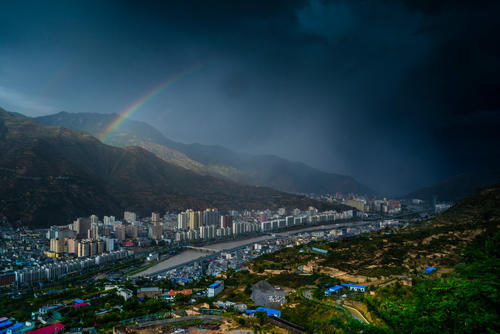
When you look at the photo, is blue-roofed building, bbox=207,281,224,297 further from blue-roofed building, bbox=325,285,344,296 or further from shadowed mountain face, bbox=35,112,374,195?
shadowed mountain face, bbox=35,112,374,195

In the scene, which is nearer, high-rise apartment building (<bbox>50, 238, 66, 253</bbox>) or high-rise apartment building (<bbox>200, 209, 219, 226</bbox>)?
high-rise apartment building (<bbox>50, 238, 66, 253</bbox>)

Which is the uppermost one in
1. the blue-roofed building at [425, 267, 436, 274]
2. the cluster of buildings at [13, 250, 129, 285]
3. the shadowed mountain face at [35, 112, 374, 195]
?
the shadowed mountain face at [35, 112, 374, 195]

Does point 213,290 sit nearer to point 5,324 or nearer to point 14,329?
point 14,329

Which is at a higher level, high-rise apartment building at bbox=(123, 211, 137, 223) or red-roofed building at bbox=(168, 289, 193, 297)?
high-rise apartment building at bbox=(123, 211, 137, 223)

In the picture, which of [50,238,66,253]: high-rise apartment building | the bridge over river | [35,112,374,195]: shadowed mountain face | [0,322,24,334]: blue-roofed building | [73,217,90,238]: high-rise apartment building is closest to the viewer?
[0,322,24,334]: blue-roofed building

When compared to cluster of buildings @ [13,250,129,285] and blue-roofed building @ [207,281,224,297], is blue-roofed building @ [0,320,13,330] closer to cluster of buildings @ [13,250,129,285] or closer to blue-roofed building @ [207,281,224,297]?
cluster of buildings @ [13,250,129,285]

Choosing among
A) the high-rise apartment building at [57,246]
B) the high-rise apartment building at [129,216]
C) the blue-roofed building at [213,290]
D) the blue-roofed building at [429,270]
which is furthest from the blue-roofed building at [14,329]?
the high-rise apartment building at [129,216]

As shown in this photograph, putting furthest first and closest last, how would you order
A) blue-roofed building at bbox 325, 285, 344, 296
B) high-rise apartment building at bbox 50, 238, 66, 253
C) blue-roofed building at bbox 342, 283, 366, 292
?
high-rise apartment building at bbox 50, 238, 66, 253, blue-roofed building at bbox 342, 283, 366, 292, blue-roofed building at bbox 325, 285, 344, 296

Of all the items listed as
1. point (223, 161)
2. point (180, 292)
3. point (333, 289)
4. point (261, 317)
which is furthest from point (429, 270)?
point (223, 161)

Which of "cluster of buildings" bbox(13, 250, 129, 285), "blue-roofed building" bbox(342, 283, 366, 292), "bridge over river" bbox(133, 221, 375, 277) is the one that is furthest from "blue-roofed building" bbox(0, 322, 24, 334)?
"blue-roofed building" bbox(342, 283, 366, 292)

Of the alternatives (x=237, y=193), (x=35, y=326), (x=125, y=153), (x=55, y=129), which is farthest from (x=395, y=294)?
(x=55, y=129)
